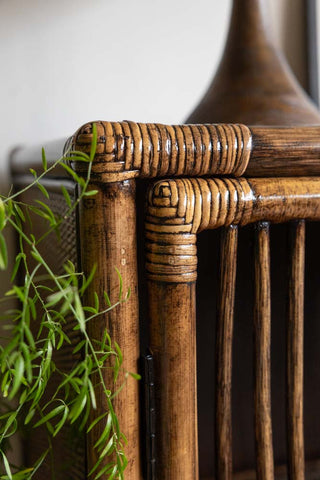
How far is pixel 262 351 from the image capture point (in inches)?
19.2

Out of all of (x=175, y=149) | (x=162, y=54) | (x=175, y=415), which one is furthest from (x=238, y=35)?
(x=175, y=415)

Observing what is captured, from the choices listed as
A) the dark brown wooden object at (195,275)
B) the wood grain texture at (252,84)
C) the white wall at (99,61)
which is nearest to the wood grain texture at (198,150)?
the dark brown wooden object at (195,275)

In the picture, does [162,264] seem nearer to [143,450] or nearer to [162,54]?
[143,450]

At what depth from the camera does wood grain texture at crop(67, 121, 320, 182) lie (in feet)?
1.35

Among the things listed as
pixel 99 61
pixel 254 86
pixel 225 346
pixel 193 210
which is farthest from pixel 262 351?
pixel 99 61

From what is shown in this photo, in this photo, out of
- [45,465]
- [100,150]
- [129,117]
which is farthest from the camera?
[129,117]

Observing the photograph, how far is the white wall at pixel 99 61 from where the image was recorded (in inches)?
33.8

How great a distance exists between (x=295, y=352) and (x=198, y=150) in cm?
21

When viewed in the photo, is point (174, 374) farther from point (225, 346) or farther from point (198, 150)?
point (198, 150)

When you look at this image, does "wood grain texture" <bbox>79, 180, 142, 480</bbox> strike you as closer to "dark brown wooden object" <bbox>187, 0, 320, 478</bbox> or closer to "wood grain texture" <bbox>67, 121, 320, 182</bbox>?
"wood grain texture" <bbox>67, 121, 320, 182</bbox>

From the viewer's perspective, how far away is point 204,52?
981 millimetres

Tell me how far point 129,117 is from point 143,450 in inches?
23.9

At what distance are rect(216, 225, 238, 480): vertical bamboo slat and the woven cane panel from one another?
118 mm

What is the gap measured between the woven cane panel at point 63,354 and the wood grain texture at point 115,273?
45mm
